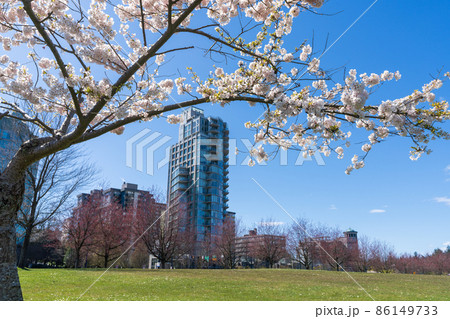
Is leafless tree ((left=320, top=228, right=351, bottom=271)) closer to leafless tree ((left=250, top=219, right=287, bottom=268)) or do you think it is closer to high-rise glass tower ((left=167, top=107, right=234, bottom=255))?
leafless tree ((left=250, top=219, right=287, bottom=268))

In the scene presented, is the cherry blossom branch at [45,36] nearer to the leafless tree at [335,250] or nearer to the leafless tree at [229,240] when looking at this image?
the leafless tree at [229,240]

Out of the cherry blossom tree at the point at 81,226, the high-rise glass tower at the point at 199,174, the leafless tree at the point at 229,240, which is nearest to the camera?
the cherry blossom tree at the point at 81,226

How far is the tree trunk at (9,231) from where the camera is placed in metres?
6.40

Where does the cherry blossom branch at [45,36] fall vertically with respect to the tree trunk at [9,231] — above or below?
above

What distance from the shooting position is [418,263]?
63.2 m

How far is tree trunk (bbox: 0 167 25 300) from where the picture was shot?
21.0ft

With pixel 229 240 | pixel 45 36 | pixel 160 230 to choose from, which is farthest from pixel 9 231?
pixel 229 240

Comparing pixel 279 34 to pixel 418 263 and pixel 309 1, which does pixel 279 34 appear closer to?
pixel 309 1

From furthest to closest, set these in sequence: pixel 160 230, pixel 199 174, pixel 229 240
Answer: pixel 199 174 → pixel 229 240 → pixel 160 230

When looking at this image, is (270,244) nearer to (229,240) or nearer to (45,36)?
(229,240)

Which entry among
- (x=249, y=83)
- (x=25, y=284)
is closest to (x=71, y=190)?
(x=25, y=284)

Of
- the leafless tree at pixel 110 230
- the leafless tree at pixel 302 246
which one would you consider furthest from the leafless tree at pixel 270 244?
the leafless tree at pixel 110 230

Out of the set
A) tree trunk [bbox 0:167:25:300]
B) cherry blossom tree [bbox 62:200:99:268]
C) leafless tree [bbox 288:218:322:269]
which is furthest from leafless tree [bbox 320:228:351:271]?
tree trunk [bbox 0:167:25:300]

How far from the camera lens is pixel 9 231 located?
669 cm
